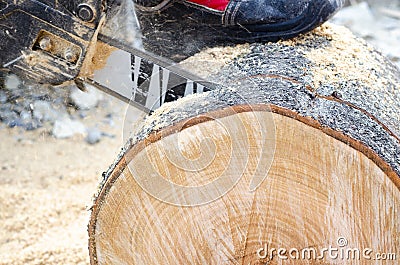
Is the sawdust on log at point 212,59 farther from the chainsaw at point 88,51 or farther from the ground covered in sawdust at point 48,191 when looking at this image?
the ground covered in sawdust at point 48,191

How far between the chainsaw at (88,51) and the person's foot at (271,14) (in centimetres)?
12

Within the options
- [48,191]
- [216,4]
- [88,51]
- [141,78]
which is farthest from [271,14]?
[48,191]

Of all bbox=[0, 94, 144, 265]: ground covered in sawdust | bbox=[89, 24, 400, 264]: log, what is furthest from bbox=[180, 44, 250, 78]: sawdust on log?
bbox=[0, 94, 144, 265]: ground covered in sawdust

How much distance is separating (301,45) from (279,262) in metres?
0.64

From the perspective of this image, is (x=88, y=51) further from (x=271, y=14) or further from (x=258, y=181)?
(x=258, y=181)

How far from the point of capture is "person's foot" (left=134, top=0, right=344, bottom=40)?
1562 millimetres

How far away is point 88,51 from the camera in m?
1.60

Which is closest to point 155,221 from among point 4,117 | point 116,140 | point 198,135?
point 198,135

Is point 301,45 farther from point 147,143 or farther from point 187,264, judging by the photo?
point 187,264

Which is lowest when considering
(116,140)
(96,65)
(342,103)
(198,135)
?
(198,135)

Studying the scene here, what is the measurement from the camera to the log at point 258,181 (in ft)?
3.99

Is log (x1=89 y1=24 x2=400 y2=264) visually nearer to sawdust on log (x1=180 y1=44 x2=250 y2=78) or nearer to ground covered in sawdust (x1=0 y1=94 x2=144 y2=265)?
sawdust on log (x1=180 y1=44 x2=250 y2=78)

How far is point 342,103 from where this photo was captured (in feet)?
4.32

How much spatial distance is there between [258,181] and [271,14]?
1.84ft
